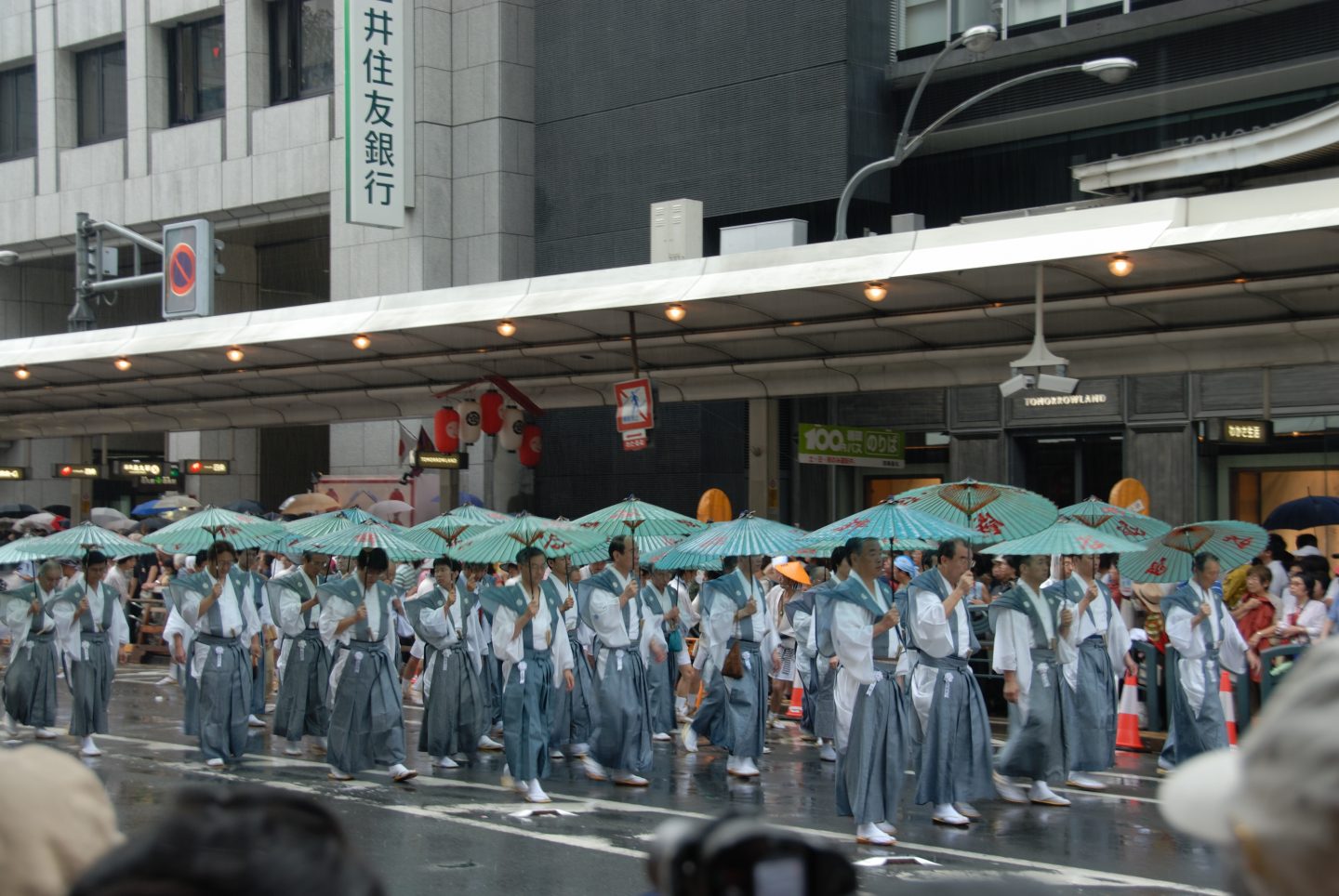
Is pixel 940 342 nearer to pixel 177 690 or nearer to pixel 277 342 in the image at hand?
pixel 277 342

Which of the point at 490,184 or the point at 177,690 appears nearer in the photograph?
the point at 177,690

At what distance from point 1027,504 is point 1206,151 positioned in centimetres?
855

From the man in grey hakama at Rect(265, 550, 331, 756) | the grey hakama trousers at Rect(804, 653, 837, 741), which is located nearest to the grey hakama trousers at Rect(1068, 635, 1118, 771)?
the grey hakama trousers at Rect(804, 653, 837, 741)

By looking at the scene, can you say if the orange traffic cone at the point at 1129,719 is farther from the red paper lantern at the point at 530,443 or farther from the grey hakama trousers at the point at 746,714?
the red paper lantern at the point at 530,443

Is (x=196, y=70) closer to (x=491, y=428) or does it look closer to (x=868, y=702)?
(x=491, y=428)

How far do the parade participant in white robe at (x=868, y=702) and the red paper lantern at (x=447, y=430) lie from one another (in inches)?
471

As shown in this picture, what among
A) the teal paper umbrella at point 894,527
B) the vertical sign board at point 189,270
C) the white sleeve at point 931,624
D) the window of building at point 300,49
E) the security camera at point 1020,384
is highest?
the window of building at point 300,49

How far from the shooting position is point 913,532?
36.0ft

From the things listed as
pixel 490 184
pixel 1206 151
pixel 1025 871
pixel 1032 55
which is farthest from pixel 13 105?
pixel 1025 871

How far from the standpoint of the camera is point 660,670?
50.2ft

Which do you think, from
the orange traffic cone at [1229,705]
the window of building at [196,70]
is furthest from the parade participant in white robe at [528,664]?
the window of building at [196,70]

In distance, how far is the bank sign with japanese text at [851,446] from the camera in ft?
70.8

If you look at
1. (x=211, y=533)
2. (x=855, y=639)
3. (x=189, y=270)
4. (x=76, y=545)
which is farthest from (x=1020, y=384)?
(x=189, y=270)

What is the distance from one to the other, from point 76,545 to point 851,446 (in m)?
11.5
